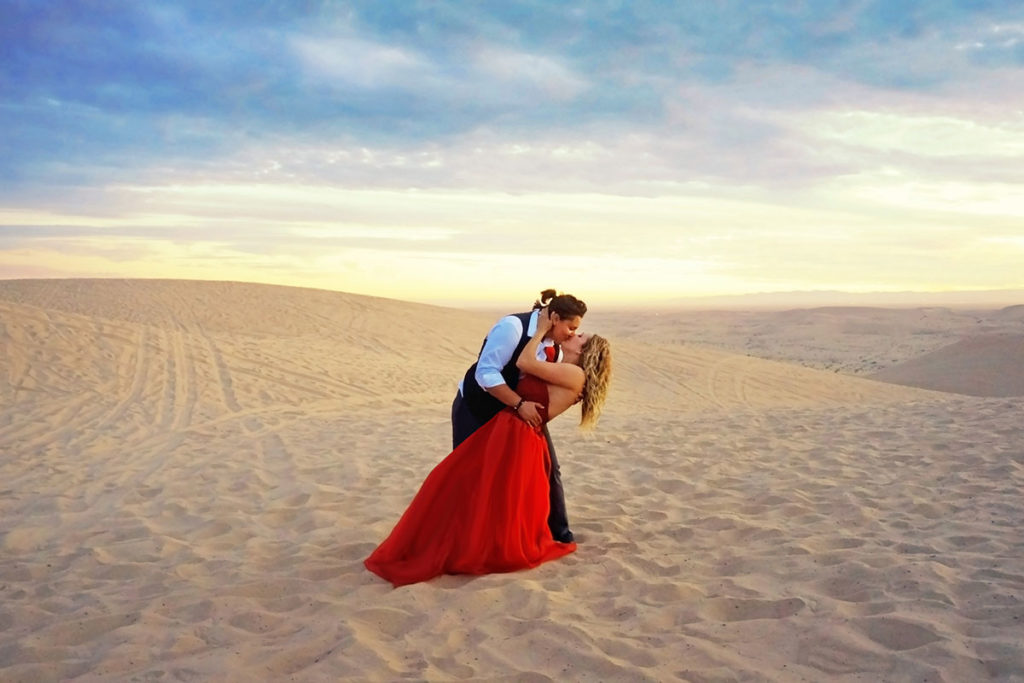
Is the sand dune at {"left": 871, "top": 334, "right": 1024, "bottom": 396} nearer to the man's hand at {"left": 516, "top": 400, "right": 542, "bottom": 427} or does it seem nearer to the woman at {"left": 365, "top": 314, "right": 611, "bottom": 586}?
the woman at {"left": 365, "top": 314, "right": 611, "bottom": 586}

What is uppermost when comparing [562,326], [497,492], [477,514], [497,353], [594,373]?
[562,326]

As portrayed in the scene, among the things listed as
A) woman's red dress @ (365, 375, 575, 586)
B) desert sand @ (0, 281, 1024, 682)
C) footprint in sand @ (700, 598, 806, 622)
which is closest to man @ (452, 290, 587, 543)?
woman's red dress @ (365, 375, 575, 586)

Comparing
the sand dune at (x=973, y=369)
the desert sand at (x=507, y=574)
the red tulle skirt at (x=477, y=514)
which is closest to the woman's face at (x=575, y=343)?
the red tulle skirt at (x=477, y=514)

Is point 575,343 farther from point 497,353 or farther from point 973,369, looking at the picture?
point 973,369

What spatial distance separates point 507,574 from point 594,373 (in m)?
1.33

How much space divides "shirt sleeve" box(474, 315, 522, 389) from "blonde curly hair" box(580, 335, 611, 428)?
0.47 meters

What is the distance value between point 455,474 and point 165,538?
2428mm

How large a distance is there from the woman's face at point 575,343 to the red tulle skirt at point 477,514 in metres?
0.55

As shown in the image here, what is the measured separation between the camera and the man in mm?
4820

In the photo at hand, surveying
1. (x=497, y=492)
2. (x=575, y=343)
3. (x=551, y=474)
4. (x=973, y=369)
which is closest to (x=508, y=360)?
(x=575, y=343)

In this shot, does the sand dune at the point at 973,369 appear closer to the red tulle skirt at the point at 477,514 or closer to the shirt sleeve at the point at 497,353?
the red tulle skirt at the point at 477,514

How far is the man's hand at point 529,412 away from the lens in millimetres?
4949

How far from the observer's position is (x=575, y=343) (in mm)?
5062

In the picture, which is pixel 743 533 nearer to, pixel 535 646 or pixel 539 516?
pixel 539 516
